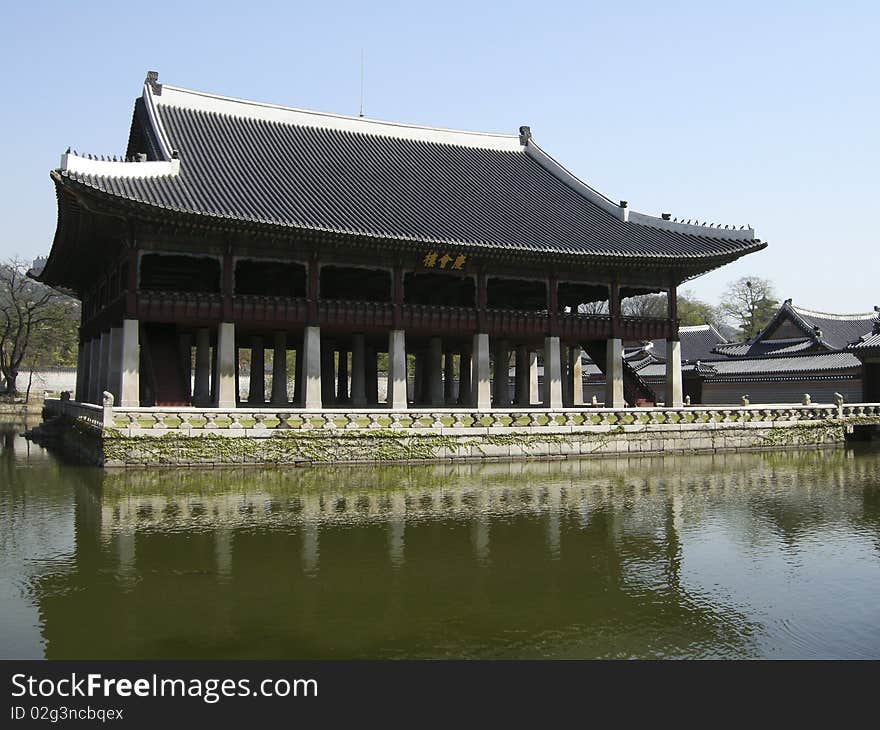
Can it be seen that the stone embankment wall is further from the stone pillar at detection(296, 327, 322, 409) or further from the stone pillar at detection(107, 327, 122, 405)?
the stone pillar at detection(296, 327, 322, 409)

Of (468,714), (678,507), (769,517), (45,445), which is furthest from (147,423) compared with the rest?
(468,714)

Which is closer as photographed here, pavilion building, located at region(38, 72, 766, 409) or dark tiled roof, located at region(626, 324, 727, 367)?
pavilion building, located at region(38, 72, 766, 409)

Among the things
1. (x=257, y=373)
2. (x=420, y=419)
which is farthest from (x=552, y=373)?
(x=257, y=373)

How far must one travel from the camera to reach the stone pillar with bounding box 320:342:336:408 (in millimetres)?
43250

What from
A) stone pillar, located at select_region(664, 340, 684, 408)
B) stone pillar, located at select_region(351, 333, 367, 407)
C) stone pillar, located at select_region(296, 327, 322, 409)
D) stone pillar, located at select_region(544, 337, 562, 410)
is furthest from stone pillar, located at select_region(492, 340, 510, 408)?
stone pillar, located at select_region(296, 327, 322, 409)

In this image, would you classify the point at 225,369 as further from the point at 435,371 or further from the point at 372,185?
the point at 435,371

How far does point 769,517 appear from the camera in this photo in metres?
18.0

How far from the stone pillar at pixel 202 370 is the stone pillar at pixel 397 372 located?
8.48 meters

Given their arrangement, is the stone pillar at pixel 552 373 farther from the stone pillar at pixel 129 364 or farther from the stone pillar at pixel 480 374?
the stone pillar at pixel 129 364

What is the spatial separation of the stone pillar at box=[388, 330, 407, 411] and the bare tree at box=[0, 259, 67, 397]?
156 ft

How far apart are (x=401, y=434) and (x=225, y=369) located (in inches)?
295

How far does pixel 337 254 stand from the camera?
1276 inches

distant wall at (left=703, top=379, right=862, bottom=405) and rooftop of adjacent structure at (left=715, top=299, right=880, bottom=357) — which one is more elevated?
rooftop of adjacent structure at (left=715, top=299, right=880, bottom=357)

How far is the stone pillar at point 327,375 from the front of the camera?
142ft
